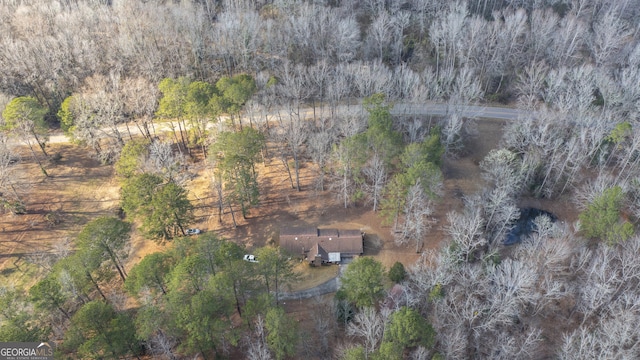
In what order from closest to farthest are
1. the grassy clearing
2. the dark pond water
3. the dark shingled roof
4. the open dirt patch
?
the grassy clearing < the dark shingled roof < the open dirt patch < the dark pond water

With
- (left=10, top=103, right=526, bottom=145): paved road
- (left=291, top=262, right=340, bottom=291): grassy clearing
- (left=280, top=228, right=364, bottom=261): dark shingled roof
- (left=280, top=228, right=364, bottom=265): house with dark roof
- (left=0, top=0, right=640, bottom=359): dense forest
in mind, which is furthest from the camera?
(left=10, top=103, right=526, bottom=145): paved road

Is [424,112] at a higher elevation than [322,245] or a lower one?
higher

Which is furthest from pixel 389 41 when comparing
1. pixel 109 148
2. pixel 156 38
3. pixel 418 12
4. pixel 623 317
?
pixel 623 317

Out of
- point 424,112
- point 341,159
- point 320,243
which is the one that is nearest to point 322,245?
point 320,243

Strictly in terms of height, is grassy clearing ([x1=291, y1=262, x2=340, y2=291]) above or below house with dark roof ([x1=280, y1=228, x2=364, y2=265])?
below

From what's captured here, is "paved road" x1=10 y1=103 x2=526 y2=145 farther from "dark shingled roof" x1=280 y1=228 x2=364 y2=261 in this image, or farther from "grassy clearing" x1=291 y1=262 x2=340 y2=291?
"grassy clearing" x1=291 y1=262 x2=340 y2=291

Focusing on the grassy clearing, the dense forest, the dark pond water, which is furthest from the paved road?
the grassy clearing

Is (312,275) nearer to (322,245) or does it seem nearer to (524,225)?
(322,245)

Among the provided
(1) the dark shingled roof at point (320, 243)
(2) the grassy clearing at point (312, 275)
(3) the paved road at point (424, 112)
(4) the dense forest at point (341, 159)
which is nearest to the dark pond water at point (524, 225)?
(4) the dense forest at point (341, 159)
